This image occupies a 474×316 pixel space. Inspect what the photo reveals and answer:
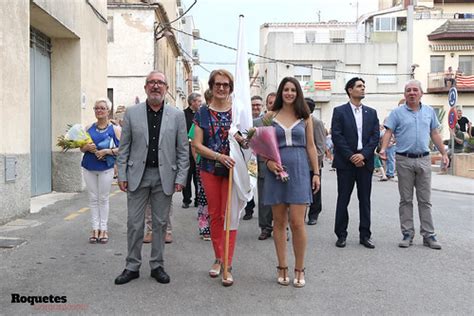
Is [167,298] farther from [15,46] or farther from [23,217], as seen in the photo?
[15,46]

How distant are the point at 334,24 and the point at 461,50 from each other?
17.2m

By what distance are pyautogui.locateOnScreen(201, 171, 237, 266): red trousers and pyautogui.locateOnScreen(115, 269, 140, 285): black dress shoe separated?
2.85 ft

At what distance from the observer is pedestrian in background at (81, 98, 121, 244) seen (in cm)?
664

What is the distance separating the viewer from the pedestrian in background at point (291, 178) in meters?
4.96

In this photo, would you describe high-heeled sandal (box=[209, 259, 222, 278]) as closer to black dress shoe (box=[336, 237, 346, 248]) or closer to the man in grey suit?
the man in grey suit

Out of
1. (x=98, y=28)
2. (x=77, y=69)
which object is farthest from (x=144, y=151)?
(x=98, y=28)

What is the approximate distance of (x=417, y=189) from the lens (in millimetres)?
6746

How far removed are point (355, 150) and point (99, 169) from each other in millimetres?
3371

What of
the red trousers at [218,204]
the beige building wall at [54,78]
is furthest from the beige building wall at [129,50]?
the red trousers at [218,204]

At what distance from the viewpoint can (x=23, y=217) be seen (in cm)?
827

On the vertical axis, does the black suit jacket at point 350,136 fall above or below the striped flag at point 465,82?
below

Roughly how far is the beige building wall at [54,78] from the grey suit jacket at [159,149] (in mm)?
3434

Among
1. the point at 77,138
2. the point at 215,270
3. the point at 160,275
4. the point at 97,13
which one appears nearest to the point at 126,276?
the point at 160,275

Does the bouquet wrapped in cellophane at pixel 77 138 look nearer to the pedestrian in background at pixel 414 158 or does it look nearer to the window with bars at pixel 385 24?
the pedestrian in background at pixel 414 158
